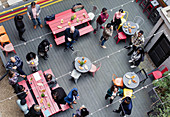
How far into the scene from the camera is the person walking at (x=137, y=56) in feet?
36.3

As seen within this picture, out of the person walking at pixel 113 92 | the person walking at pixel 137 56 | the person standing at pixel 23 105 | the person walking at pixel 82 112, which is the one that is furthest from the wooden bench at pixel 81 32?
the person walking at pixel 82 112

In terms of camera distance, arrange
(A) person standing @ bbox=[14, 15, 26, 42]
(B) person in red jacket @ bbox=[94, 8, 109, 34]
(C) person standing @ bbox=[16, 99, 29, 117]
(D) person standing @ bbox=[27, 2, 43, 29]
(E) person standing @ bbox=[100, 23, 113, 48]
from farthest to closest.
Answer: (B) person in red jacket @ bbox=[94, 8, 109, 34], (D) person standing @ bbox=[27, 2, 43, 29], (E) person standing @ bbox=[100, 23, 113, 48], (A) person standing @ bbox=[14, 15, 26, 42], (C) person standing @ bbox=[16, 99, 29, 117]

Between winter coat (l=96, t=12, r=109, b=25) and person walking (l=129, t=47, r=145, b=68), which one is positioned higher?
winter coat (l=96, t=12, r=109, b=25)

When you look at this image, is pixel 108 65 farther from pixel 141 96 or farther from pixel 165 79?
pixel 165 79

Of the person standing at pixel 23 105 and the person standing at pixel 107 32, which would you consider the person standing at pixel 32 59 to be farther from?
the person standing at pixel 107 32

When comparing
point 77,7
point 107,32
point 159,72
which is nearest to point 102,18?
point 107,32

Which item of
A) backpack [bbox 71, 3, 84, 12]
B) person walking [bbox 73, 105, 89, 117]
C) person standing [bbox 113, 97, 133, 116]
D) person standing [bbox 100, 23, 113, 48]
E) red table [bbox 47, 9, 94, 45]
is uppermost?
backpack [bbox 71, 3, 84, 12]

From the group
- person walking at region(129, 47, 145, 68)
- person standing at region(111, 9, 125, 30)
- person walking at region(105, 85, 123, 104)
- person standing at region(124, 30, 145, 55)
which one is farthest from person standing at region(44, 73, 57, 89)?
person standing at region(111, 9, 125, 30)

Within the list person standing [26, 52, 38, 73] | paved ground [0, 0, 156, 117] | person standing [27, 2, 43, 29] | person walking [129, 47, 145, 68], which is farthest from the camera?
person standing [27, 2, 43, 29]

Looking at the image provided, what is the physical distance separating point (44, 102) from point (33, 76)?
5.07 feet

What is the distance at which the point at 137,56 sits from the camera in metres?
11.3

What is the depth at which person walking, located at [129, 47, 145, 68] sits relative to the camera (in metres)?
11.1

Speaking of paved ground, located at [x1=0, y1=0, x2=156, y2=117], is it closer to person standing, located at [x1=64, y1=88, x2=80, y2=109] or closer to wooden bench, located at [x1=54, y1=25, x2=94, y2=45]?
wooden bench, located at [x1=54, y1=25, x2=94, y2=45]

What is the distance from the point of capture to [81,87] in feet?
37.7
